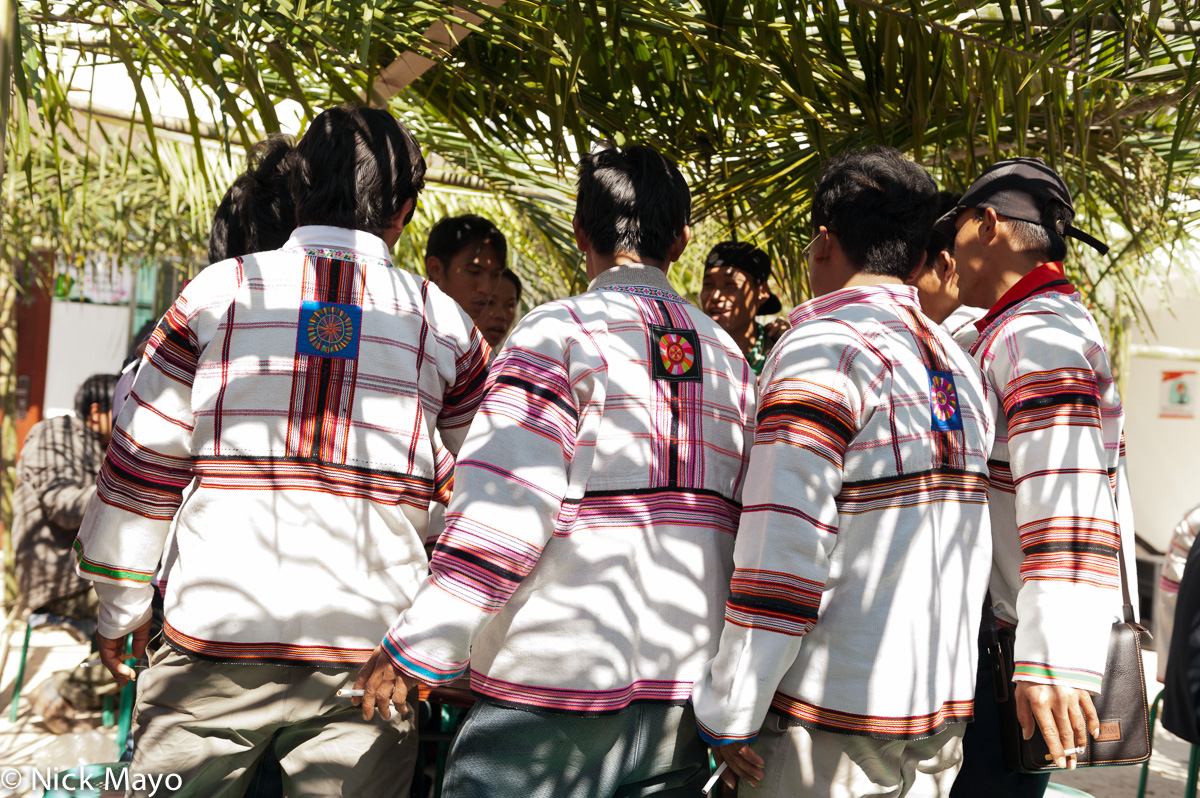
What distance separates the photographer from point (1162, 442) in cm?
840

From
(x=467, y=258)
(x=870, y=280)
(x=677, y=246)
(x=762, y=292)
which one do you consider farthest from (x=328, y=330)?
(x=762, y=292)

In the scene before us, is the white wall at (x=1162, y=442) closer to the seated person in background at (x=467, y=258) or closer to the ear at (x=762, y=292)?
the ear at (x=762, y=292)

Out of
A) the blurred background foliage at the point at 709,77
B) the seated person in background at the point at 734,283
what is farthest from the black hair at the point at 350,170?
the seated person in background at the point at 734,283

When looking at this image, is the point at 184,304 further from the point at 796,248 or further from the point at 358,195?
the point at 796,248

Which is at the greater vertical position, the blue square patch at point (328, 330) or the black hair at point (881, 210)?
the black hair at point (881, 210)

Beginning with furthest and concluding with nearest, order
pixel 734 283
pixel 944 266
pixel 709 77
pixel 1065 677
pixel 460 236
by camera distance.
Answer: pixel 734 283 → pixel 460 236 → pixel 944 266 → pixel 709 77 → pixel 1065 677

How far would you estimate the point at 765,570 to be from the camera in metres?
1.30

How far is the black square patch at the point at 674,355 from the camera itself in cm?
144

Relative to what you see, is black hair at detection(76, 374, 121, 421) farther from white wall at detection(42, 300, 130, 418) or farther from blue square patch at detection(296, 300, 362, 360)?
white wall at detection(42, 300, 130, 418)

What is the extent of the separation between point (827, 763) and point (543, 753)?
41 cm

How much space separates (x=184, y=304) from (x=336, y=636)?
22.0 inches

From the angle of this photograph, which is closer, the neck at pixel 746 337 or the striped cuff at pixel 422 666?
the striped cuff at pixel 422 666

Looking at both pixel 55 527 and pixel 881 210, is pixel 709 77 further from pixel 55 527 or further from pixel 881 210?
pixel 55 527

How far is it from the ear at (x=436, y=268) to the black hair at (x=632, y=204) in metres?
1.42
